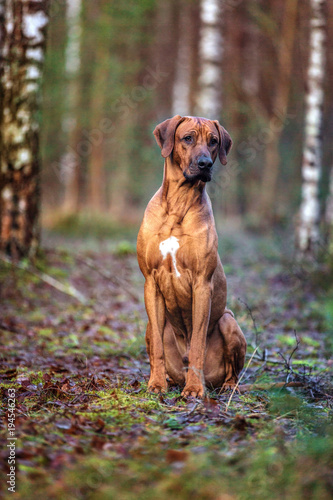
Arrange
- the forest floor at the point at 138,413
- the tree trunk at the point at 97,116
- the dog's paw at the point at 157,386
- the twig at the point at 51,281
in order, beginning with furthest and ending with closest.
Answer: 1. the tree trunk at the point at 97,116
2. the twig at the point at 51,281
3. the dog's paw at the point at 157,386
4. the forest floor at the point at 138,413

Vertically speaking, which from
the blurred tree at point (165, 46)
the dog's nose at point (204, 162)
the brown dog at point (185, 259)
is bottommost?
the brown dog at point (185, 259)

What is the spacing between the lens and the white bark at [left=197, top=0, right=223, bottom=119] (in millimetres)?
12508

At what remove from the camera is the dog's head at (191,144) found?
4.18 meters

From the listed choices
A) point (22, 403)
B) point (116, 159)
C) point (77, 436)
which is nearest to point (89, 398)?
point (22, 403)

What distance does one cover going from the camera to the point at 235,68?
2531 centimetres

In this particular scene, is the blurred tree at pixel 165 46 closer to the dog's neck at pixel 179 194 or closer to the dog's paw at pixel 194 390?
the dog's neck at pixel 179 194

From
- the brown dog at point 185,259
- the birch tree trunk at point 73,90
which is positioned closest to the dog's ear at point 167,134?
the brown dog at point 185,259

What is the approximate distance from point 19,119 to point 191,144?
517 centimetres

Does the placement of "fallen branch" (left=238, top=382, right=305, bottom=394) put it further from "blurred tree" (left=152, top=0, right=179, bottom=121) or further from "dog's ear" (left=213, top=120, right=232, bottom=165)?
"blurred tree" (left=152, top=0, right=179, bottom=121)

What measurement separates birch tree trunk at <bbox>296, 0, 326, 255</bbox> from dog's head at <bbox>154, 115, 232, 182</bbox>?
7205 millimetres

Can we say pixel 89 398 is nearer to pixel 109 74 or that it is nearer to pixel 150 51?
pixel 109 74

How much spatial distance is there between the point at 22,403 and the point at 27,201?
5288 millimetres

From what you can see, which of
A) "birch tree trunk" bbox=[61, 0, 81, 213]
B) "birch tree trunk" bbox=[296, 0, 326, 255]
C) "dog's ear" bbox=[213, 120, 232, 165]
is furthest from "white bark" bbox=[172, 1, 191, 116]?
"dog's ear" bbox=[213, 120, 232, 165]

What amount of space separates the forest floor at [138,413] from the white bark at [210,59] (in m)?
5.94
